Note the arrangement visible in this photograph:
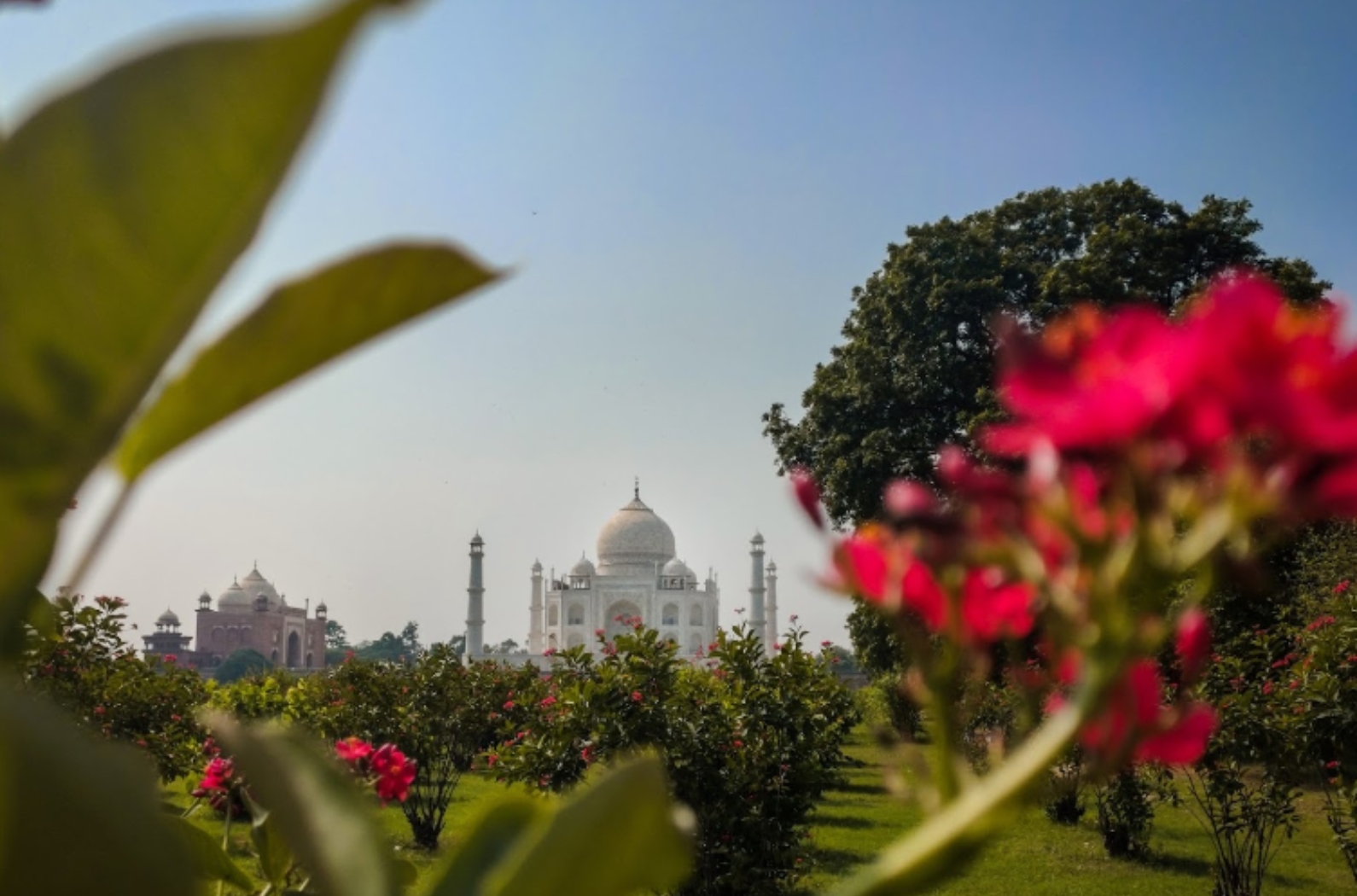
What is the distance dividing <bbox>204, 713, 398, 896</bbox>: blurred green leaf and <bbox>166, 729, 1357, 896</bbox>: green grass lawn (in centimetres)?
554

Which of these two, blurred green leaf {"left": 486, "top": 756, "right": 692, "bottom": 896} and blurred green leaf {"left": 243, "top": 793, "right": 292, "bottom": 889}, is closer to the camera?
blurred green leaf {"left": 486, "top": 756, "right": 692, "bottom": 896}

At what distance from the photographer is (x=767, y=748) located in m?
6.28

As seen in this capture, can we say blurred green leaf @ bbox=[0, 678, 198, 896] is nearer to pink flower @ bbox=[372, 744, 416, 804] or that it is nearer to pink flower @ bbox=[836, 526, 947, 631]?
pink flower @ bbox=[836, 526, 947, 631]

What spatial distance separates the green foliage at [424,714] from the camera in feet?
29.8

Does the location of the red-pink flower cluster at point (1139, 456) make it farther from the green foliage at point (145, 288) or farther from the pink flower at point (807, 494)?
the green foliage at point (145, 288)

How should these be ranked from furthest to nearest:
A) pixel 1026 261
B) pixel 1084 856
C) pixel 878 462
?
pixel 1026 261
pixel 878 462
pixel 1084 856

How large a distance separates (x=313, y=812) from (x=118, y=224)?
19cm

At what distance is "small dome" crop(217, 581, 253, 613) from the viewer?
4200cm

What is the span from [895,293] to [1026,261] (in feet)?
5.52

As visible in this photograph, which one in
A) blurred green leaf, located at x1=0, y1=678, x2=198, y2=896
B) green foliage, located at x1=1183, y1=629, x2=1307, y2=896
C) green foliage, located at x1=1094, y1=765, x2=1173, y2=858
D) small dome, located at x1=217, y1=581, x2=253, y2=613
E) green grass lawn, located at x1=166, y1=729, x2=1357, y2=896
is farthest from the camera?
small dome, located at x1=217, y1=581, x2=253, y2=613

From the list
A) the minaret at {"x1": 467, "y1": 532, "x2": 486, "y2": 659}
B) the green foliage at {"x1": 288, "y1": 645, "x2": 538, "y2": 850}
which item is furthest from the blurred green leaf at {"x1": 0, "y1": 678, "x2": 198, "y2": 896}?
the minaret at {"x1": 467, "y1": 532, "x2": 486, "y2": 659}

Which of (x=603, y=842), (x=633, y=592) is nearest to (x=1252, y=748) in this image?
(x=603, y=842)

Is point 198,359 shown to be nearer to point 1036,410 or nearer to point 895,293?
point 1036,410

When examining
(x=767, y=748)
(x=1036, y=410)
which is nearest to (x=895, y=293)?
(x=767, y=748)
